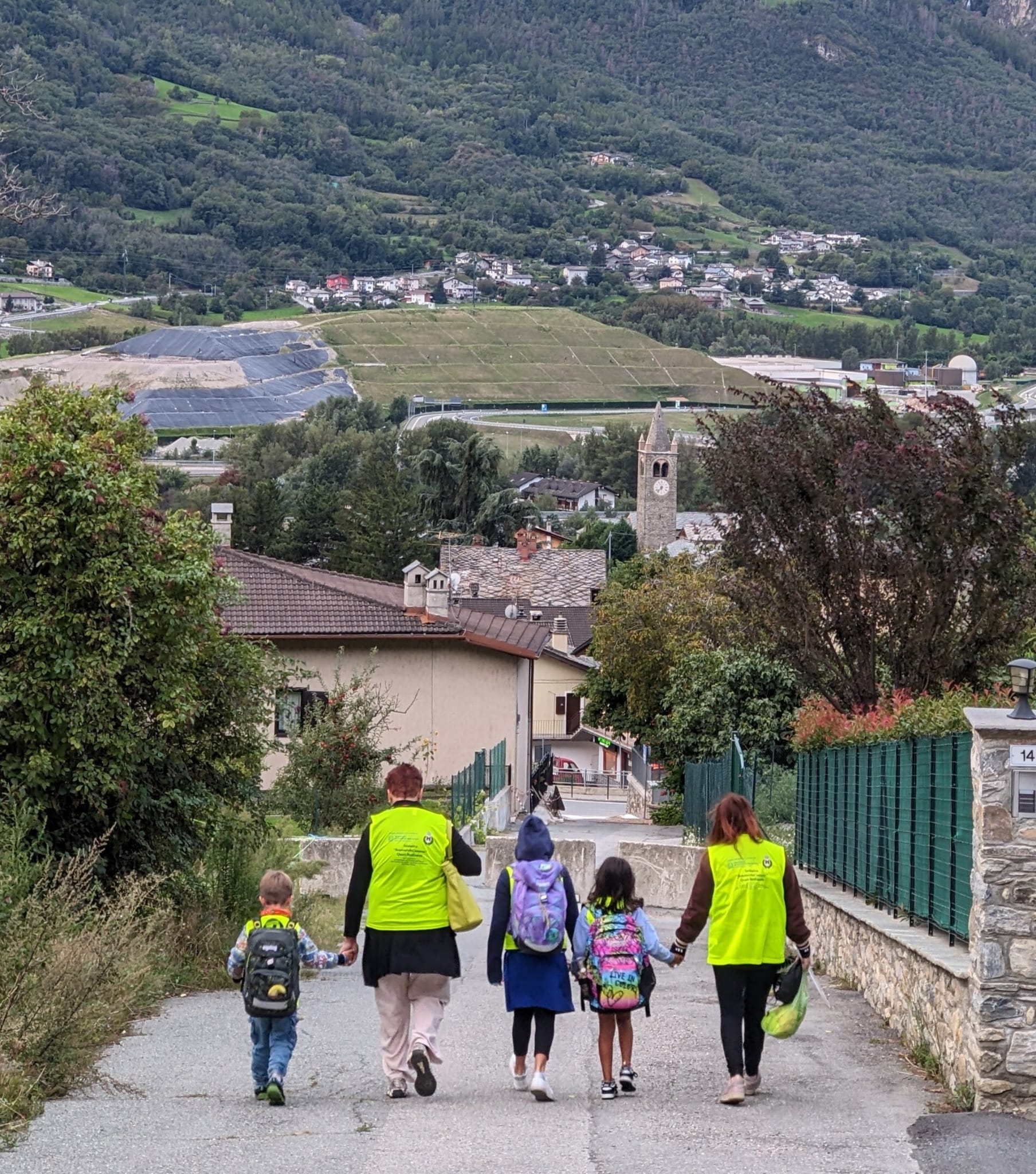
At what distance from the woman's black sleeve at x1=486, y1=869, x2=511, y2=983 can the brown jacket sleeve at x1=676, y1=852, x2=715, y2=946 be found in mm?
793

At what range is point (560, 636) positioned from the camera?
73562 mm

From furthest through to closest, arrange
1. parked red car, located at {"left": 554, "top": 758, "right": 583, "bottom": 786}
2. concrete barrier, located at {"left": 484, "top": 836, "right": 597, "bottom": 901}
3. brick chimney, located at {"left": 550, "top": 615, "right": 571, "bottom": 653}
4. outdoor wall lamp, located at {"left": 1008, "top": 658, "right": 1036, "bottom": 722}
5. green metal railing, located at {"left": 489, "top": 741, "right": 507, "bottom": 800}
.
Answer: brick chimney, located at {"left": 550, "top": 615, "right": 571, "bottom": 653}
parked red car, located at {"left": 554, "top": 758, "right": 583, "bottom": 786}
green metal railing, located at {"left": 489, "top": 741, "right": 507, "bottom": 800}
concrete barrier, located at {"left": 484, "top": 836, "right": 597, "bottom": 901}
outdoor wall lamp, located at {"left": 1008, "top": 658, "right": 1036, "bottom": 722}

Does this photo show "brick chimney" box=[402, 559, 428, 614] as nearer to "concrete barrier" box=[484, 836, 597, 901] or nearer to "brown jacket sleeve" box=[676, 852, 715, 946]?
"concrete barrier" box=[484, 836, 597, 901]

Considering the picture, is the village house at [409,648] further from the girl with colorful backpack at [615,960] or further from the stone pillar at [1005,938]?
the stone pillar at [1005,938]

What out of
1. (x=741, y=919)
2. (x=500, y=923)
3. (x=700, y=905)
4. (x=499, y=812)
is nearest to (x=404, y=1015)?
(x=500, y=923)

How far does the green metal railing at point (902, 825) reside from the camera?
10062mm

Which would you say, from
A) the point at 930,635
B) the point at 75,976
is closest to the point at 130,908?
the point at 75,976

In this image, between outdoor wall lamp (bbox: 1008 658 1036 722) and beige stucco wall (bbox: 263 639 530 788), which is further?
beige stucco wall (bbox: 263 639 530 788)

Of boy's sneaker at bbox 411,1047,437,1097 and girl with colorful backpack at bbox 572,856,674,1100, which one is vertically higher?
girl with colorful backpack at bbox 572,856,674,1100

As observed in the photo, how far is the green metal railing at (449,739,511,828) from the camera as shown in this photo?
1174 inches

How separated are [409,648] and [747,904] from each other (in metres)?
27.2

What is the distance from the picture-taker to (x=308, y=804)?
25188mm

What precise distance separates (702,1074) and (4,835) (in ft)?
16.1

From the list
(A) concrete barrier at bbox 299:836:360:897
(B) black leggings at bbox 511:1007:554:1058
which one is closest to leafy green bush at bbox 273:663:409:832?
(A) concrete barrier at bbox 299:836:360:897
